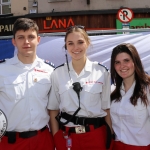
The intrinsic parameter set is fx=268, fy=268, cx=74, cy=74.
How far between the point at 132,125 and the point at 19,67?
1325 millimetres

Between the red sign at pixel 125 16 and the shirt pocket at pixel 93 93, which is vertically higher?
the red sign at pixel 125 16

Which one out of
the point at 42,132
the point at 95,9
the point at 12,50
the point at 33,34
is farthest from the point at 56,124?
the point at 95,9

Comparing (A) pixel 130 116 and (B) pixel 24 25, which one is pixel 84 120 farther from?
(B) pixel 24 25

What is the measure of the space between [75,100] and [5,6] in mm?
10416

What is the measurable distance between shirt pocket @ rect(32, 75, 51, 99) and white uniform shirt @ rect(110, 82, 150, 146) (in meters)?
0.78

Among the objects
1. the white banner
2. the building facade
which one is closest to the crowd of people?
the white banner

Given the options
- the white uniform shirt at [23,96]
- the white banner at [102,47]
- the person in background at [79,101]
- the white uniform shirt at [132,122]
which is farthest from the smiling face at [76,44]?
the white banner at [102,47]

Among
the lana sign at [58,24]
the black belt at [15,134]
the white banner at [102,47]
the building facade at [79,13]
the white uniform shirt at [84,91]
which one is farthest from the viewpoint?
the lana sign at [58,24]

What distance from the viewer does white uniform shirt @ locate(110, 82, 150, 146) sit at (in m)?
2.60

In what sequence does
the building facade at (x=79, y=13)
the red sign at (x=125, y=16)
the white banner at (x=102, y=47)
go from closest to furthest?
1. the white banner at (x=102, y=47)
2. the red sign at (x=125, y=16)
3. the building facade at (x=79, y=13)

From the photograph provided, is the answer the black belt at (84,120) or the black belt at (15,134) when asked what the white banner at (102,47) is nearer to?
the black belt at (84,120)

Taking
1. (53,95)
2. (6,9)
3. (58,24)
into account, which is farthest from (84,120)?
(6,9)

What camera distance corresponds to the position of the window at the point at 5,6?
472 inches

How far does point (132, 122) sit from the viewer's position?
263cm
